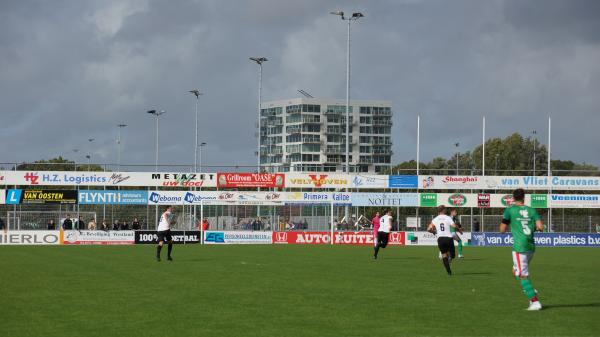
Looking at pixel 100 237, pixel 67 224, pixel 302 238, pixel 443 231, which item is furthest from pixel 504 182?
pixel 443 231

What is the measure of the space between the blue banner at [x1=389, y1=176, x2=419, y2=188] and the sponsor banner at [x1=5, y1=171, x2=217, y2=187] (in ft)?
41.5

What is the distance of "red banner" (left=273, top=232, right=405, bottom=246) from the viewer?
5647cm

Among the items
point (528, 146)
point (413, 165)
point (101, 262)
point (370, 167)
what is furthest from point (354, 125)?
point (101, 262)

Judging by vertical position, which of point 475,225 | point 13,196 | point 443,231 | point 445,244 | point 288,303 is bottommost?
point 288,303

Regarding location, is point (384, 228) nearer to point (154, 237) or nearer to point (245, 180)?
point (154, 237)

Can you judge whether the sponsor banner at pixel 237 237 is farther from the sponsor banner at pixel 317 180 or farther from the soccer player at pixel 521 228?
the soccer player at pixel 521 228

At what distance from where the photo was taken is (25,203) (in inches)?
2206

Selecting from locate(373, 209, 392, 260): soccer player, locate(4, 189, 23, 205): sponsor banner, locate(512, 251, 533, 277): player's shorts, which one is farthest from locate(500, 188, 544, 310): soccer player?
locate(4, 189, 23, 205): sponsor banner

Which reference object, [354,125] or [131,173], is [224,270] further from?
[354,125]

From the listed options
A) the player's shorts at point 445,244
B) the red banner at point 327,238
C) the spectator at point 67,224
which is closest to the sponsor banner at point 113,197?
the spectator at point 67,224

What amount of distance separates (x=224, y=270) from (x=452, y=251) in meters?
6.73

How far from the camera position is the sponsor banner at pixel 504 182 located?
61.1m

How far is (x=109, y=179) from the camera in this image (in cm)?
5812

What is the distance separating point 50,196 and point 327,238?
1871 cm
